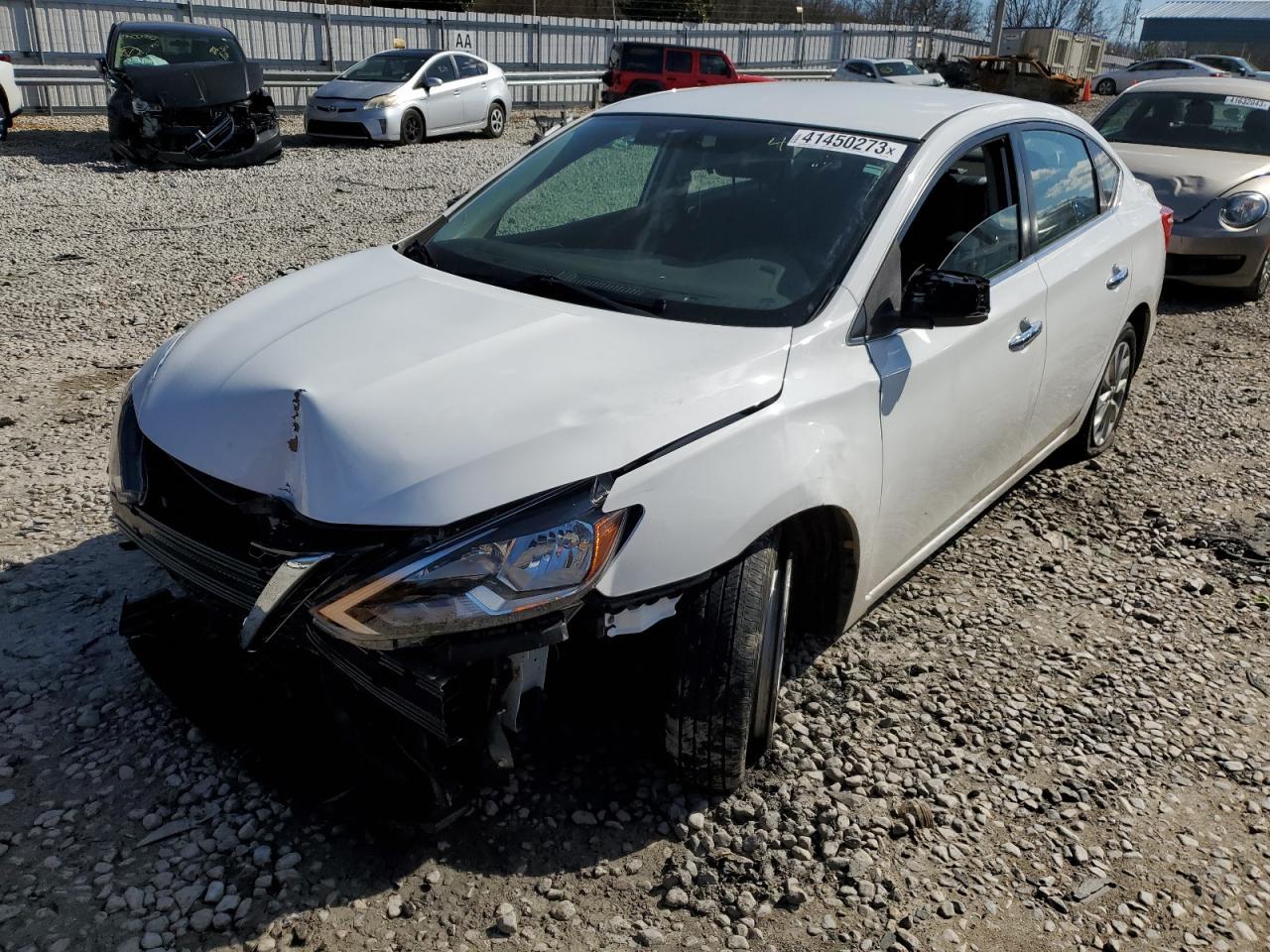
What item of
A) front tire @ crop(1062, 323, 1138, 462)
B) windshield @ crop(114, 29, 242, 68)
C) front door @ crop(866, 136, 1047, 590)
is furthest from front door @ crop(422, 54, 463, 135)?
front door @ crop(866, 136, 1047, 590)

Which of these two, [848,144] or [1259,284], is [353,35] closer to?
[1259,284]

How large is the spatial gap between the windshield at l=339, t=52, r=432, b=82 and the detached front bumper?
1184cm

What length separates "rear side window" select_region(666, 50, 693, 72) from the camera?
76.2 feet

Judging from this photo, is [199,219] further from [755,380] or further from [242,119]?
[755,380]

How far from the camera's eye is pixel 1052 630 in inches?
150

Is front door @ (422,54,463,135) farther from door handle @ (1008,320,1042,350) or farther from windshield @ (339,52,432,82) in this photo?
door handle @ (1008,320,1042,350)

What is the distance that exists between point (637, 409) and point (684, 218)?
1.18m

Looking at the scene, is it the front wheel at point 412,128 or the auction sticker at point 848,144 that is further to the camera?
the front wheel at point 412,128

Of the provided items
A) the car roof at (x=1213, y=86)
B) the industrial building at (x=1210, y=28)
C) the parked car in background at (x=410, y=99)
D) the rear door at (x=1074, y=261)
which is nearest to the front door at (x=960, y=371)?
the rear door at (x=1074, y=261)

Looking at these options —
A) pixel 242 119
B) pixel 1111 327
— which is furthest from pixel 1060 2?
pixel 1111 327

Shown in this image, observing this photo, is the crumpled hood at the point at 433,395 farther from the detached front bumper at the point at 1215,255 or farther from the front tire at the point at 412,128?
the front tire at the point at 412,128

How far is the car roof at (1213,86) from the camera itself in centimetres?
912

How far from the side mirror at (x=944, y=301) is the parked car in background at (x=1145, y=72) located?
3723 cm

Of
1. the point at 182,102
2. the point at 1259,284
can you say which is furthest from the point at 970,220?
the point at 182,102
